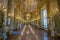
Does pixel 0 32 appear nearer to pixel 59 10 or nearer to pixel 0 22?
pixel 0 22

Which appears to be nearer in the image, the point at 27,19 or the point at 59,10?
the point at 59,10

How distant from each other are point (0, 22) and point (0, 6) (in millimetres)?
968

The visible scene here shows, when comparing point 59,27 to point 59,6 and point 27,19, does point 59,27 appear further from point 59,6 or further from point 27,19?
point 27,19

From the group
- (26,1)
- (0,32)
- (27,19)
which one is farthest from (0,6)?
(27,19)

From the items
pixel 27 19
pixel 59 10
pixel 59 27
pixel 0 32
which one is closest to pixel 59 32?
pixel 59 27

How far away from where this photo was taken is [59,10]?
333 inches

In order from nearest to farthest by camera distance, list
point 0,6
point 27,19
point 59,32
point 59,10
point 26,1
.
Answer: point 0,6 → point 59,32 → point 59,10 → point 26,1 → point 27,19

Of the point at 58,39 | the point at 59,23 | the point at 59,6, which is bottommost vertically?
the point at 58,39

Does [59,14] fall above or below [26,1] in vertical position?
below

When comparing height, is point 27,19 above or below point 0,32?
above

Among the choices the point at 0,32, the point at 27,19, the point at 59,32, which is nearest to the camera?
the point at 0,32

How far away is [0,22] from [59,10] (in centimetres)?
400

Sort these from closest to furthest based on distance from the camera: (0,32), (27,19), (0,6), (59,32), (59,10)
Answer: (0,32)
(0,6)
(59,32)
(59,10)
(27,19)

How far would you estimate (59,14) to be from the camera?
806 cm
